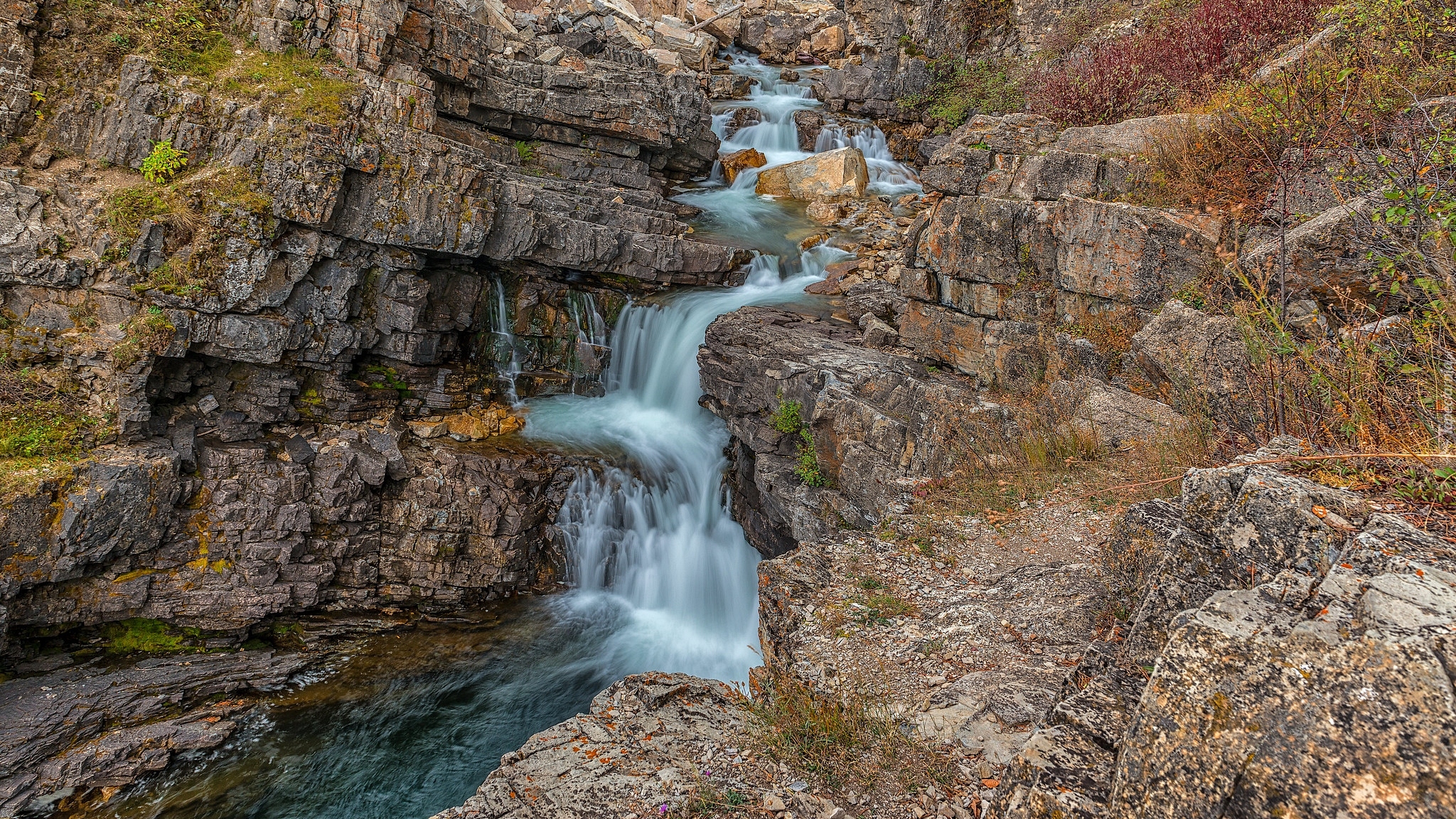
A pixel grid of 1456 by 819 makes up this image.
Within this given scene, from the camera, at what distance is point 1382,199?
14.9 feet

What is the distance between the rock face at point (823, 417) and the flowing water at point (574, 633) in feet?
3.26

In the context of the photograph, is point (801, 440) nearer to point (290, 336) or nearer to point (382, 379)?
point (382, 379)

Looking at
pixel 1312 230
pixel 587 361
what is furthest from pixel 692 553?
pixel 1312 230

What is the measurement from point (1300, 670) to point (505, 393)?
12.5 meters

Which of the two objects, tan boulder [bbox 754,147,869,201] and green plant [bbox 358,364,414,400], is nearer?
green plant [bbox 358,364,414,400]

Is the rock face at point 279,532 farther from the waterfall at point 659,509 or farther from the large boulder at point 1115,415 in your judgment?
the large boulder at point 1115,415

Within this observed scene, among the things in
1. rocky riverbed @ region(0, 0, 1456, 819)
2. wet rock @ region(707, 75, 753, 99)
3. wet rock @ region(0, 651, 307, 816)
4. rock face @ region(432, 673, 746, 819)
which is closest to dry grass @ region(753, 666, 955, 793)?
rocky riverbed @ region(0, 0, 1456, 819)

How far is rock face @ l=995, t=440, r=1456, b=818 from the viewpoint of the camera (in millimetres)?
1848

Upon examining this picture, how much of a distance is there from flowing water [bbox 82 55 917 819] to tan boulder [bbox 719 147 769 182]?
14.0ft

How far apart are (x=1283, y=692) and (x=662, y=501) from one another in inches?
387

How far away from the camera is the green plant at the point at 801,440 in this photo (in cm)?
963

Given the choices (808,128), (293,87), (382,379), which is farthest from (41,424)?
(808,128)

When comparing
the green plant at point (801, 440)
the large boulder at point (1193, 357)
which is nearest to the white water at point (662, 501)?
the green plant at point (801, 440)

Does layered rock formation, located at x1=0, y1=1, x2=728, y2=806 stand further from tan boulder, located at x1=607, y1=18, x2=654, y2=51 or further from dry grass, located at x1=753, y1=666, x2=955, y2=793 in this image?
tan boulder, located at x1=607, y1=18, x2=654, y2=51
